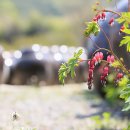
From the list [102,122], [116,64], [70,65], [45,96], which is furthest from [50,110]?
[70,65]

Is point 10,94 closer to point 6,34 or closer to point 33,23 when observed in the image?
point 6,34

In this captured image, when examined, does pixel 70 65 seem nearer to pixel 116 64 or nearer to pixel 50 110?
pixel 116 64

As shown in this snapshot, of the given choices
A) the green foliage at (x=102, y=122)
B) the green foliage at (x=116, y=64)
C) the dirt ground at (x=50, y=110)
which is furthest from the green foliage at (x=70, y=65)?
the green foliage at (x=102, y=122)

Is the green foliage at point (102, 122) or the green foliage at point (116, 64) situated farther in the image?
the green foliage at point (102, 122)

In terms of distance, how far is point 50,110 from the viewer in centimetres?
813

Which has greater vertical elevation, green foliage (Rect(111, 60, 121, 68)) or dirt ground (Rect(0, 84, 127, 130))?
green foliage (Rect(111, 60, 121, 68))

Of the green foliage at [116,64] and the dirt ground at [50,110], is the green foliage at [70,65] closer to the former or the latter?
the green foliage at [116,64]

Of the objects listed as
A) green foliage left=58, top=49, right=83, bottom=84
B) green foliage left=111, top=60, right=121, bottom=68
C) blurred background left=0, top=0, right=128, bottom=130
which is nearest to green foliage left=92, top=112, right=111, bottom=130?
blurred background left=0, top=0, right=128, bottom=130

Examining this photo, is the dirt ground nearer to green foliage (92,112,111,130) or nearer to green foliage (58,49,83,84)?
green foliage (92,112,111,130)

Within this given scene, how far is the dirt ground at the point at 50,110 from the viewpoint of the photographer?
632cm

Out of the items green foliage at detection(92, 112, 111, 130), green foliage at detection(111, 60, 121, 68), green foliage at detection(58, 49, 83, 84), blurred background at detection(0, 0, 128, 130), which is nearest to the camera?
green foliage at detection(58, 49, 83, 84)

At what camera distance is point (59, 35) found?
195ft

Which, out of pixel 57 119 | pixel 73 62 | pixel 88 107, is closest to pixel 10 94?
pixel 88 107

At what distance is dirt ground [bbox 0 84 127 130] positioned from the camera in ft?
20.7
